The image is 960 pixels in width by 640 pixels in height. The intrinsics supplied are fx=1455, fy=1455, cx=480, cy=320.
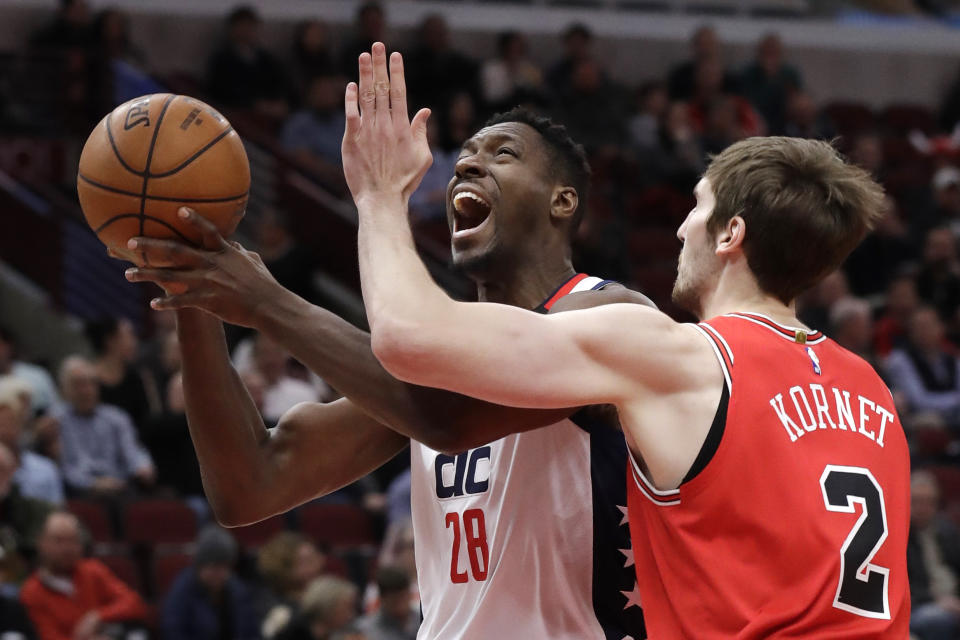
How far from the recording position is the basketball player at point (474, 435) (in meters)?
3.11

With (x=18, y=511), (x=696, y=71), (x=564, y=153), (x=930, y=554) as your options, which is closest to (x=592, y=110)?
(x=696, y=71)

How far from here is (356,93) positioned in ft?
9.84

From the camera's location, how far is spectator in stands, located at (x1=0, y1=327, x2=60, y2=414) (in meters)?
9.27

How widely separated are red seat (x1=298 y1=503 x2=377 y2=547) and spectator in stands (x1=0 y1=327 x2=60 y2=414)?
1.85 meters

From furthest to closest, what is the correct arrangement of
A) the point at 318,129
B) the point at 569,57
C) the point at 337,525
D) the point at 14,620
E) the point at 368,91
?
the point at 569,57
the point at 318,129
the point at 337,525
the point at 14,620
the point at 368,91

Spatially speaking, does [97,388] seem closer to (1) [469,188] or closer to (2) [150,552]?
(2) [150,552]

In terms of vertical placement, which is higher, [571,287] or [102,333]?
[571,287]

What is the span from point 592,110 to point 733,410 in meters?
12.0

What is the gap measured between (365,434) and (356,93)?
108 centimetres

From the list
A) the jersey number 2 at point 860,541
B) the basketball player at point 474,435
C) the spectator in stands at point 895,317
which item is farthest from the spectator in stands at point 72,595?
the spectator in stands at point 895,317

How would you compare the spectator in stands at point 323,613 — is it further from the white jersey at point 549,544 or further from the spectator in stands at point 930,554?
the white jersey at point 549,544

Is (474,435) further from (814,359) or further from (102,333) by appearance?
(102,333)

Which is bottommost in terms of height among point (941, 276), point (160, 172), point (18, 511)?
point (18, 511)

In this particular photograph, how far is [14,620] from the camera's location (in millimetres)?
7035
